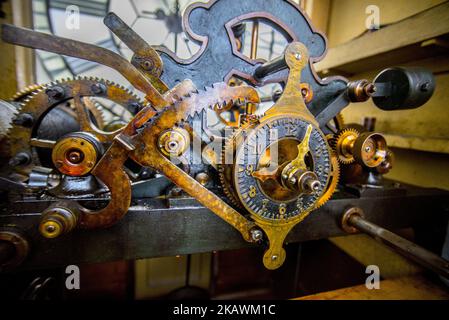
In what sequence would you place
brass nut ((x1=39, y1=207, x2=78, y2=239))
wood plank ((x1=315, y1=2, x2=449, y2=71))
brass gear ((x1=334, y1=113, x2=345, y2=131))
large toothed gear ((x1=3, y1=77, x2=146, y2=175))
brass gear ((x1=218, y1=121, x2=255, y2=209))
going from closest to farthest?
brass nut ((x1=39, y1=207, x2=78, y2=239)) < brass gear ((x1=218, y1=121, x2=255, y2=209)) < large toothed gear ((x1=3, y1=77, x2=146, y2=175)) < wood plank ((x1=315, y1=2, x2=449, y2=71)) < brass gear ((x1=334, y1=113, x2=345, y2=131))

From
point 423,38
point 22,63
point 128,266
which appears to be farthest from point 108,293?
point 423,38

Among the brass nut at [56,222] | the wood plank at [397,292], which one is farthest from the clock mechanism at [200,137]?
the wood plank at [397,292]

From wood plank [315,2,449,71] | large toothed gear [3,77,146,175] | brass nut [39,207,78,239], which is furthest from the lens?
wood plank [315,2,449,71]

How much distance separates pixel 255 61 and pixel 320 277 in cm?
183

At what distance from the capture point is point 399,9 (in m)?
1.29

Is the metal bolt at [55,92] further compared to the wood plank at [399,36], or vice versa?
the wood plank at [399,36]

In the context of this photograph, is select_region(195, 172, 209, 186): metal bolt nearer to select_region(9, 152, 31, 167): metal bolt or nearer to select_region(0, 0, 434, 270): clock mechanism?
select_region(0, 0, 434, 270): clock mechanism

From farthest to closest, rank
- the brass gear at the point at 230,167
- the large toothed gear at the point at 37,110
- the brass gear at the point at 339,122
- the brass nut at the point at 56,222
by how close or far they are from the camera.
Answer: the brass gear at the point at 339,122
the large toothed gear at the point at 37,110
the brass gear at the point at 230,167
the brass nut at the point at 56,222

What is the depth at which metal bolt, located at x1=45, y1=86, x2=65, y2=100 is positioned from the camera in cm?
76

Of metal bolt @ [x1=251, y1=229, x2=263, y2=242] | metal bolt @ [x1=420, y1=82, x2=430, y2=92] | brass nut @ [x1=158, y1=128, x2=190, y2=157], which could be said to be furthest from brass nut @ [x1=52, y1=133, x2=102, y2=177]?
metal bolt @ [x1=420, y1=82, x2=430, y2=92]

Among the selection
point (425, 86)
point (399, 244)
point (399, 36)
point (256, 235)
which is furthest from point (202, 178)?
point (399, 36)

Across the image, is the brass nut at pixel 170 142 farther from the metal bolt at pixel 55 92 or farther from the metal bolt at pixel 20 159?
the metal bolt at pixel 20 159

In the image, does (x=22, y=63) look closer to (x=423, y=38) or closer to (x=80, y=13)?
(x=80, y=13)

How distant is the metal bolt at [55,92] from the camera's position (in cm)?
76
